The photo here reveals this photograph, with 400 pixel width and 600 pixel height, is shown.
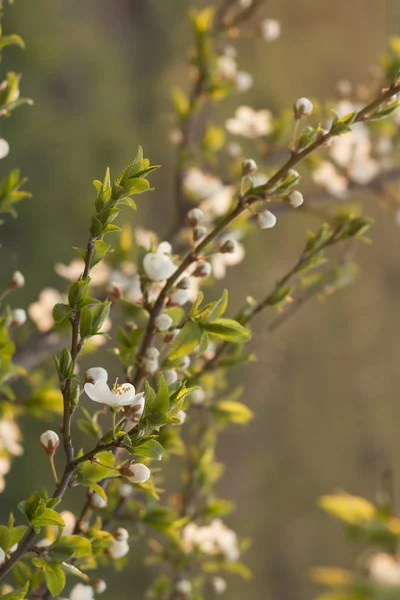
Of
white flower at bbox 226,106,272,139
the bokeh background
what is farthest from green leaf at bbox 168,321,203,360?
the bokeh background

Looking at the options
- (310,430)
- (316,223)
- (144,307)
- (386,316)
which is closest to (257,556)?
(310,430)

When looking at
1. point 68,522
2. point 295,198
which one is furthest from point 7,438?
Result: point 295,198

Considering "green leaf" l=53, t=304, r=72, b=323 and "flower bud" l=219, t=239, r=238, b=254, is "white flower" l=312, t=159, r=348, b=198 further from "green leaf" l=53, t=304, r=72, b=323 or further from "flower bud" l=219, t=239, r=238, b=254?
"green leaf" l=53, t=304, r=72, b=323

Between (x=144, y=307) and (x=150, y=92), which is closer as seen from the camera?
(x=144, y=307)

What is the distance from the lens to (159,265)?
1.30ft

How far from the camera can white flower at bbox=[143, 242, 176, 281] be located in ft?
1.30

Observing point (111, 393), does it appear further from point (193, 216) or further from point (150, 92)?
point (150, 92)

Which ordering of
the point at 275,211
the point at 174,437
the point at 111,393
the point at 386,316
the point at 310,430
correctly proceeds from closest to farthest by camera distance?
the point at 111,393 → the point at 174,437 → the point at 275,211 → the point at 310,430 → the point at 386,316

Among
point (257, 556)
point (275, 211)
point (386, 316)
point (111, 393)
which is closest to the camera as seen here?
point (111, 393)

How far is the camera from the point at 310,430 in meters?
1.63

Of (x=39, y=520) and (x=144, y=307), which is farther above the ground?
(x=144, y=307)

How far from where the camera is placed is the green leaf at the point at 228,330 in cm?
36

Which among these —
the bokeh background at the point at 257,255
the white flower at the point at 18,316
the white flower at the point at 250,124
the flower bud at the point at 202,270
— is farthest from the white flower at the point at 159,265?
the bokeh background at the point at 257,255

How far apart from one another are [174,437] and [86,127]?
1.24m
